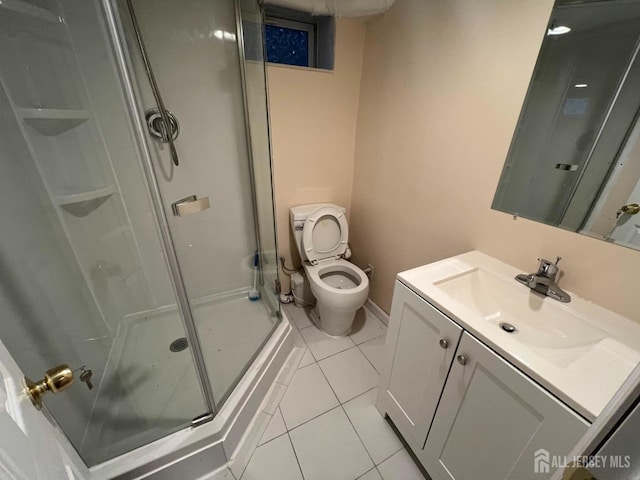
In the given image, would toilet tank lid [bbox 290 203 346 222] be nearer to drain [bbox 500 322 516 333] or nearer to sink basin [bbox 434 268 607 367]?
sink basin [bbox 434 268 607 367]

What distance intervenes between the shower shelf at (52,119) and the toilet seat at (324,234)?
1.19m

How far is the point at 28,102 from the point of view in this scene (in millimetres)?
852

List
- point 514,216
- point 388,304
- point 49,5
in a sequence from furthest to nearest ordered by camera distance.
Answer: point 388,304
point 514,216
point 49,5

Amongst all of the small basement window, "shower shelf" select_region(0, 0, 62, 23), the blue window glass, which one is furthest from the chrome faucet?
"shower shelf" select_region(0, 0, 62, 23)

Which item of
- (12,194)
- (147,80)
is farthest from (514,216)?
(12,194)

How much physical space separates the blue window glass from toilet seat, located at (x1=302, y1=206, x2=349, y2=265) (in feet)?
3.33

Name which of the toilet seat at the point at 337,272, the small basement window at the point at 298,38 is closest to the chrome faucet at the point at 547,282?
the toilet seat at the point at 337,272

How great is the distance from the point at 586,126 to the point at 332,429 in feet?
5.21

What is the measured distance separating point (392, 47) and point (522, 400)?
5.49 ft

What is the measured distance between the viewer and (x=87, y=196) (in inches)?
43.5

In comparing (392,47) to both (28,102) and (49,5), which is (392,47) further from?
(28,102)

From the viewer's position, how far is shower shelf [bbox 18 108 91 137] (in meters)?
0.86

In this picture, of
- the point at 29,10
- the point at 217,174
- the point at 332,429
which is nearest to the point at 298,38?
the point at 217,174

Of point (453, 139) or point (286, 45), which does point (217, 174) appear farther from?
point (453, 139)
